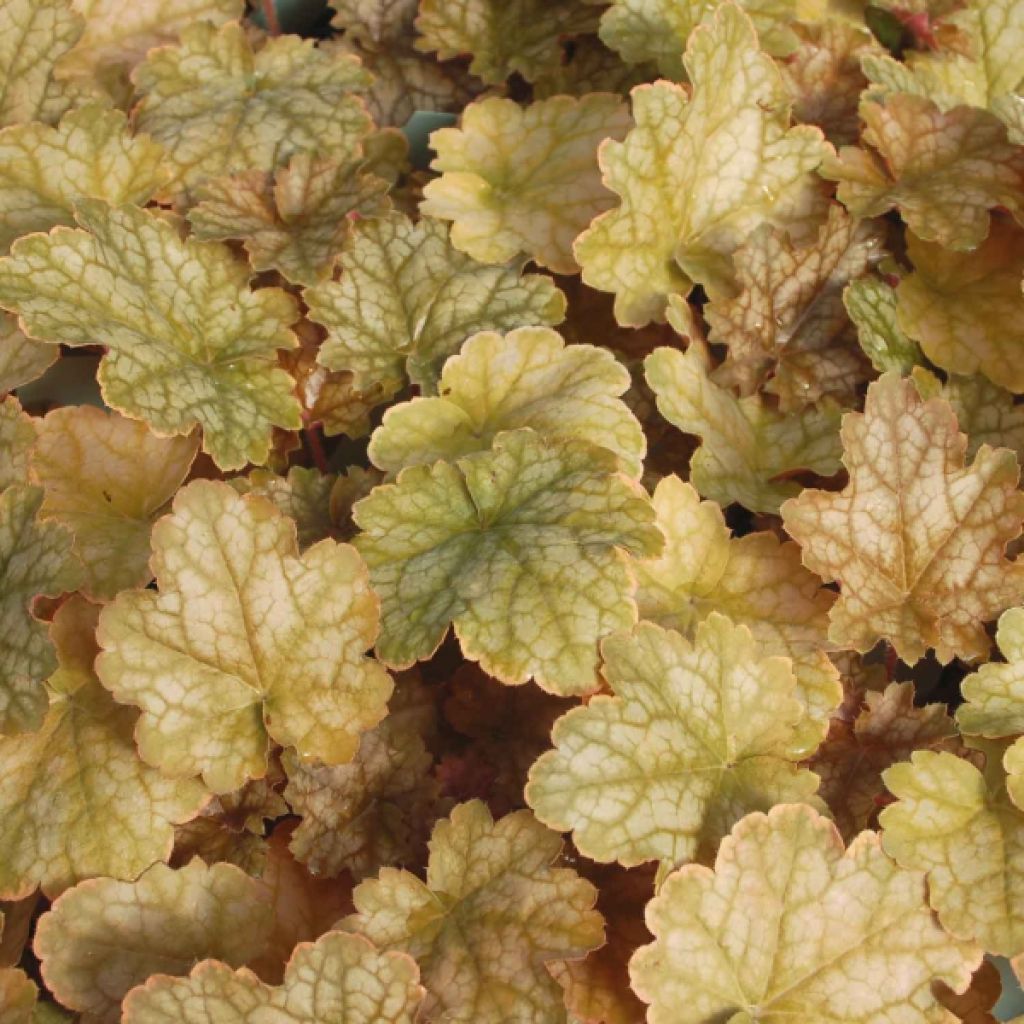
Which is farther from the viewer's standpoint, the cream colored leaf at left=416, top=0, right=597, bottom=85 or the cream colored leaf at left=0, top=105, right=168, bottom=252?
the cream colored leaf at left=416, top=0, right=597, bottom=85

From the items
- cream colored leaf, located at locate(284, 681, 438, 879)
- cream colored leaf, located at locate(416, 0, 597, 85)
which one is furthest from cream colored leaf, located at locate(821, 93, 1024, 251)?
cream colored leaf, located at locate(284, 681, 438, 879)

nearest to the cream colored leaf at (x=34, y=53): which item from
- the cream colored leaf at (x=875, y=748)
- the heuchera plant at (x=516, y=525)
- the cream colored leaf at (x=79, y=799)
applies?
the heuchera plant at (x=516, y=525)

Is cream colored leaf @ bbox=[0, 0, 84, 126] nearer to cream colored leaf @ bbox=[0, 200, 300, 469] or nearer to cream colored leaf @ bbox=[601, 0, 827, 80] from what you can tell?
cream colored leaf @ bbox=[0, 200, 300, 469]

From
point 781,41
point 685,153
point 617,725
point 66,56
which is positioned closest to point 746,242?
point 685,153

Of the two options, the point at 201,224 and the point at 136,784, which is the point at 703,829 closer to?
the point at 136,784

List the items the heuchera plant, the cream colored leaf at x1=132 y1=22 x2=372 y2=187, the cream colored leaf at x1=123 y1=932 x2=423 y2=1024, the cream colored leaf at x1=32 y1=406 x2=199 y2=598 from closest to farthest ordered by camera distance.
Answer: the cream colored leaf at x1=123 y1=932 x2=423 y2=1024 → the heuchera plant → the cream colored leaf at x1=32 y1=406 x2=199 y2=598 → the cream colored leaf at x1=132 y1=22 x2=372 y2=187

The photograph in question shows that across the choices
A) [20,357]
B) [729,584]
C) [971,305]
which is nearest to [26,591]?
[20,357]
